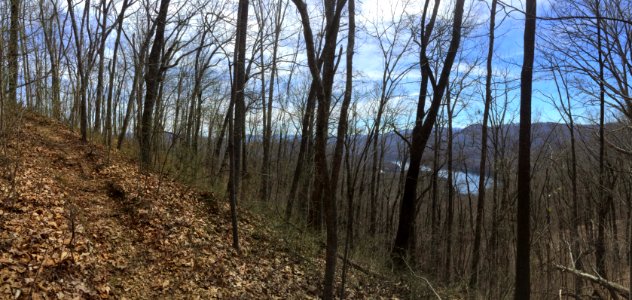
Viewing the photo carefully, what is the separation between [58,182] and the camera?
23.8ft

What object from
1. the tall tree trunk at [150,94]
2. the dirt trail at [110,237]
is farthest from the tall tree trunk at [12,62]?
the tall tree trunk at [150,94]

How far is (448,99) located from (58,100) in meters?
16.4

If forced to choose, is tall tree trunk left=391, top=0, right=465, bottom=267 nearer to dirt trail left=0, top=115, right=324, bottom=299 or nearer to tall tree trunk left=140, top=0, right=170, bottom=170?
dirt trail left=0, top=115, right=324, bottom=299

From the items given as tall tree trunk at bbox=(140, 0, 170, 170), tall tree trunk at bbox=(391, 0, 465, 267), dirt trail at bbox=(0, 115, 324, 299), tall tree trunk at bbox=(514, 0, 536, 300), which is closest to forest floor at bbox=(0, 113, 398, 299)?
dirt trail at bbox=(0, 115, 324, 299)

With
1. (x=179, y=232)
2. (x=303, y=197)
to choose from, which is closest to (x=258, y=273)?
(x=179, y=232)

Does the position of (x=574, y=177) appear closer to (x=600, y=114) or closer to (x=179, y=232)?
(x=600, y=114)

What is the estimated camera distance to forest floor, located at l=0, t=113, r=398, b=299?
514 cm

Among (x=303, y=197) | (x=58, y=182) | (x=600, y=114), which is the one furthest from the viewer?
(x=600, y=114)

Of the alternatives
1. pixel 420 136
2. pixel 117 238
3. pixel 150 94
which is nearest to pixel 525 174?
pixel 420 136

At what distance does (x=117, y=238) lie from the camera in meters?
6.54

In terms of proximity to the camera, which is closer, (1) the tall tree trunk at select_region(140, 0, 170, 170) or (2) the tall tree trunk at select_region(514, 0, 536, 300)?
(2) the tall tree trunk at select_region(514, 0, 536, 300)

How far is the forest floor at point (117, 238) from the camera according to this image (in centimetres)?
514

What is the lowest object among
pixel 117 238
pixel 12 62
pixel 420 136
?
pixel 117 238

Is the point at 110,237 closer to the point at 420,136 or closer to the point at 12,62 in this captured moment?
the point at 12,62
